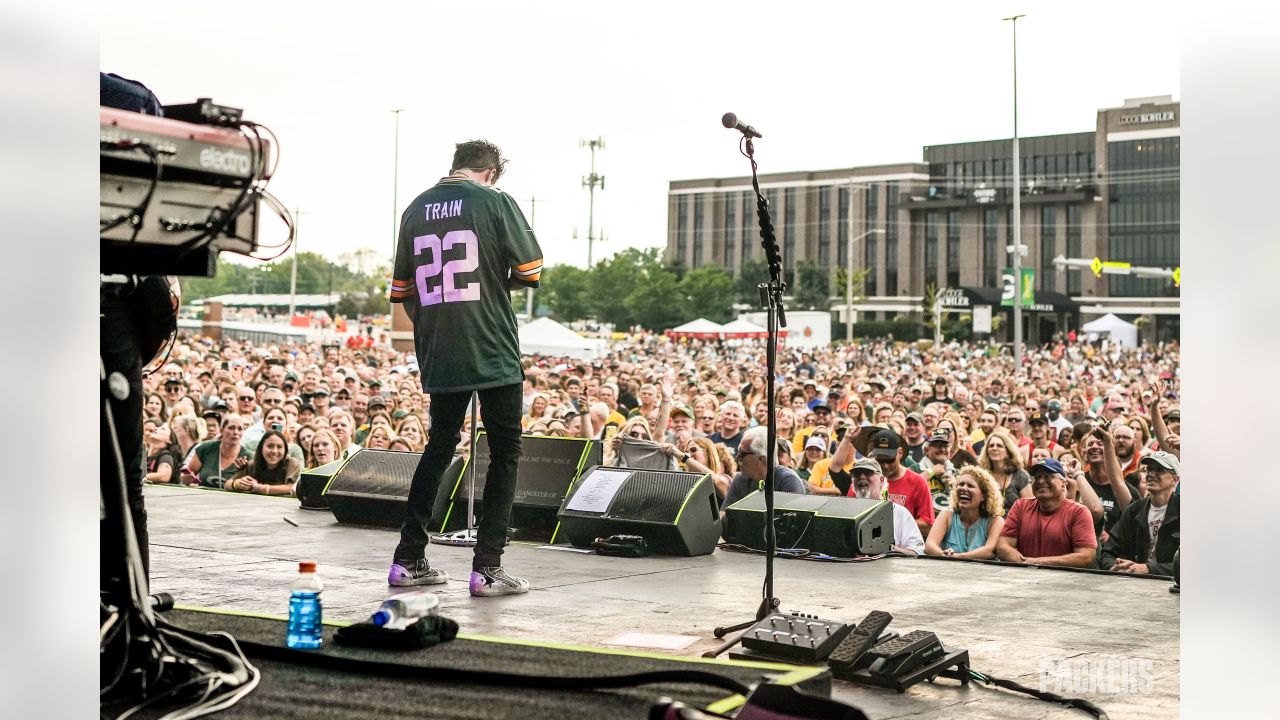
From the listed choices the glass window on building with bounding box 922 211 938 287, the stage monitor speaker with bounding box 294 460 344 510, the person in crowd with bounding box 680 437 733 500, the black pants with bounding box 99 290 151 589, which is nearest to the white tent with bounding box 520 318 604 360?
the person in crowd with bounding box 680 437 733 500

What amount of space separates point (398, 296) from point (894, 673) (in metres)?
2.36

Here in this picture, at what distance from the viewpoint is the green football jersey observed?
442 centimetres

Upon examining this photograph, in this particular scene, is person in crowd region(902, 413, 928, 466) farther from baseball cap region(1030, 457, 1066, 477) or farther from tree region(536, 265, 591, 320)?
tree region(536, 265, 591, 320)

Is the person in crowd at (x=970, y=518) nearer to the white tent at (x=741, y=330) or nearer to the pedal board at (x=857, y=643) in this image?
the pedal board at (x=857, y=643)

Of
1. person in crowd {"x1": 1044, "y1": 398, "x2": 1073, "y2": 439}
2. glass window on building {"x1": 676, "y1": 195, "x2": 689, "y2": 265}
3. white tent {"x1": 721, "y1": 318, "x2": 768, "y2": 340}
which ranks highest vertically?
glass window on building {"x1": 676, "y1": 195, "x2": 689, "y2": 265}

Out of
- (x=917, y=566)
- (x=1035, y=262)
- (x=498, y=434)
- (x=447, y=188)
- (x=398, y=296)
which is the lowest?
(x=917, y=566)

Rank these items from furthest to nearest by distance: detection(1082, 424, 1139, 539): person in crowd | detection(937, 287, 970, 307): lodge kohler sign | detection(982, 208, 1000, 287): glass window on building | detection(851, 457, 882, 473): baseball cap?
detection(982, 208, 1000, 287): glass window on building, detection(937, 287, 970, 307): lodge kohler sign, detection(851, 457, 882, 473): baseball cap, detection(1082, 424, 1139, 539): person in crowd

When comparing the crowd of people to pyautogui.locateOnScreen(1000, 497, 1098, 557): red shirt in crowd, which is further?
the crowd of people
